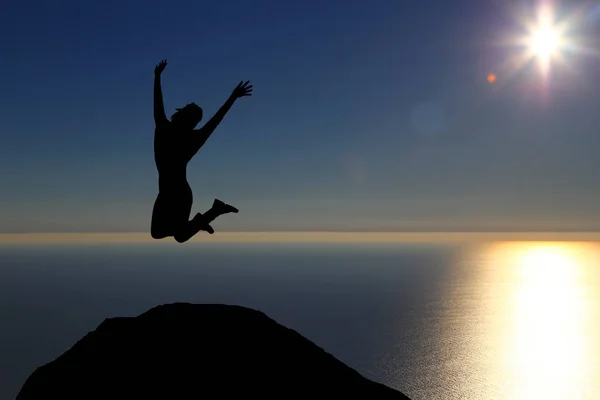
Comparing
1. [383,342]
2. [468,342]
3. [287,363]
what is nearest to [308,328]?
[383,342]

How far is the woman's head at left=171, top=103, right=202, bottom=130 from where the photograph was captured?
1269 centimetres

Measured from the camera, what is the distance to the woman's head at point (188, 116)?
1269cm

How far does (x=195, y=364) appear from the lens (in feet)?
36.6

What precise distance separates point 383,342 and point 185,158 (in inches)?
6539

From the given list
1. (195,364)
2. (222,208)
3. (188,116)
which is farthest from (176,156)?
(195,364)

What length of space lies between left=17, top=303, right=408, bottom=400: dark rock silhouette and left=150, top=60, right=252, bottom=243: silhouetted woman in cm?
230

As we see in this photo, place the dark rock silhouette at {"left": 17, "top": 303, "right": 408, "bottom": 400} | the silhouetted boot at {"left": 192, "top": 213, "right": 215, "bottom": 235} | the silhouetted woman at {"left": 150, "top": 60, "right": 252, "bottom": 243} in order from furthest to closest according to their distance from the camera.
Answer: the silhouetted boot at {"left": 192, "top": 213, "right": 215, "bottom": 235}
the silhouetted woman at {"left": 150, "top": 60, "right": 252, "bottom": 243}
the dark rock silhouette at {"left": 17, "top": 303, "right": 408, "bottom": 400}

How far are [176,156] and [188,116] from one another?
Answer: 107 centimetres

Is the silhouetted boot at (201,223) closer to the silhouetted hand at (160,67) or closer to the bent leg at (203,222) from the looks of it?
the bent leg at (203,222)

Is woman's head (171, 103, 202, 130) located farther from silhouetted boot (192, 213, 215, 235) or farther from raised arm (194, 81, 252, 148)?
silhouetted boot (192, 213, 215, 235)

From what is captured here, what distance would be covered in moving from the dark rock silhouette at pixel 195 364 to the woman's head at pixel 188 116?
15.7ft

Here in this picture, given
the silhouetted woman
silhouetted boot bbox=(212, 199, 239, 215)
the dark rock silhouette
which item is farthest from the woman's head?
the dark rock silhouette

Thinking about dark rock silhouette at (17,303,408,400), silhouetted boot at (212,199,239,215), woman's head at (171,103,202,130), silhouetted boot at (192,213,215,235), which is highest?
woman's head at (171,103,202,130)

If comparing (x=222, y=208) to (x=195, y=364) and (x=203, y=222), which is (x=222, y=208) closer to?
(x=203, y=222)
